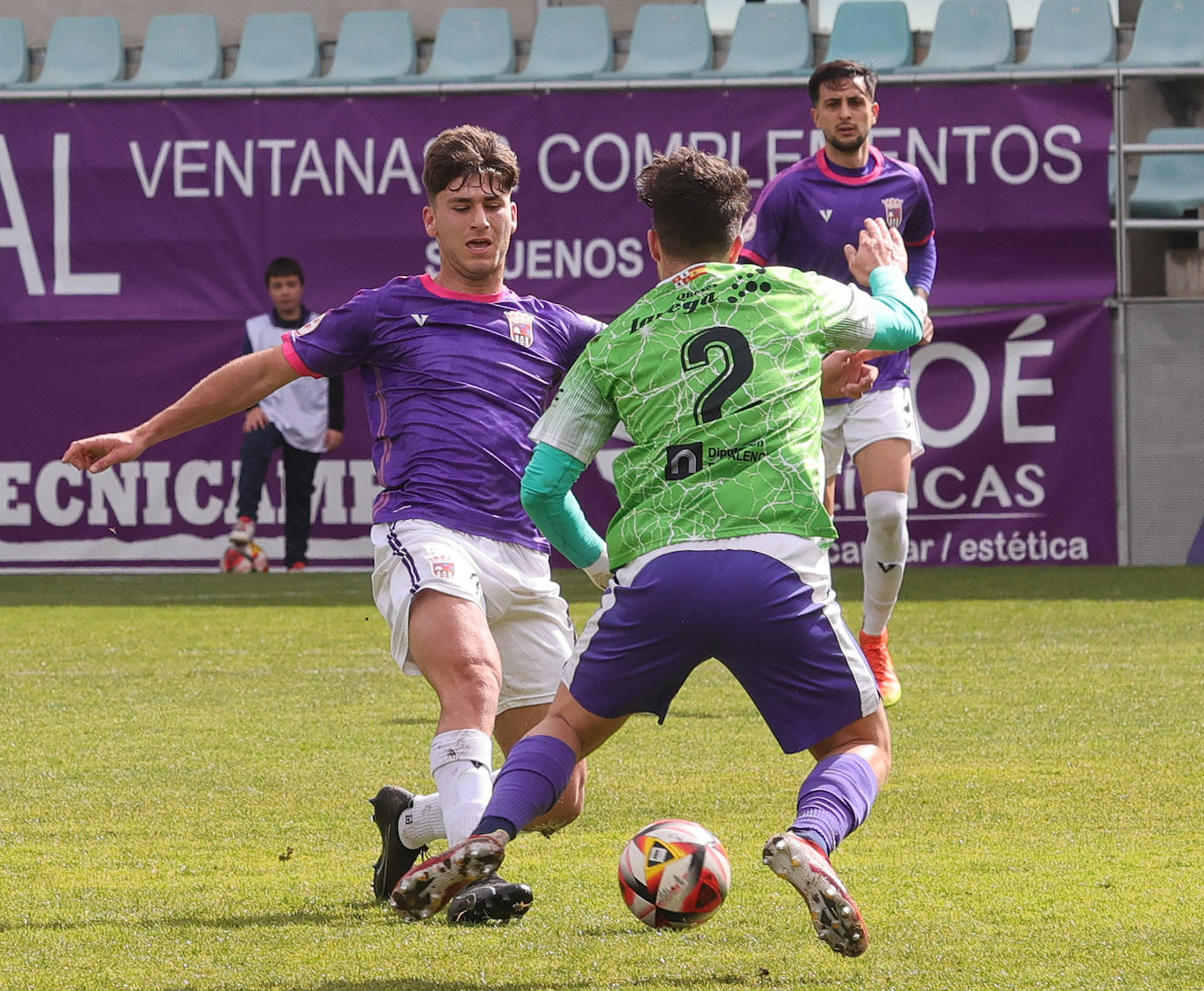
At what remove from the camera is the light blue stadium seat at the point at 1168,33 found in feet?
46.8

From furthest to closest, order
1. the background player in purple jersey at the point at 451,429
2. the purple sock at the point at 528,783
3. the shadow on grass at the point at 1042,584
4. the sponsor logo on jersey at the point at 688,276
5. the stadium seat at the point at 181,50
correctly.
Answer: the stadium seat at the point at 181,50 < the shadow on grass at the point at 1042,584 < the background player in purple jersey at the point at 451,429 < the sponsor logo on jersey at the point at 688,276 < the purple sock at the point at 528,783

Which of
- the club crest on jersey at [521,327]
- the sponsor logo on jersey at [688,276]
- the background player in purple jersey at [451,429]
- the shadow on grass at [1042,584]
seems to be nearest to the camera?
the sponsor logo on jersey at [688,276]

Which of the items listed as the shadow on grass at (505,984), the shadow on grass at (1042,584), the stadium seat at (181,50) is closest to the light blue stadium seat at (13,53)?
the stadium seat at (181,50)

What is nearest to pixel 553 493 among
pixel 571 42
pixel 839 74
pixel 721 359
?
pixel 721 359

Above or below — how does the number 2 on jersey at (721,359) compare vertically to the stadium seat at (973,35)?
below

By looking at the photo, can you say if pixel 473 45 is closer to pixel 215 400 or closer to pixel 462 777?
pixel 215 400

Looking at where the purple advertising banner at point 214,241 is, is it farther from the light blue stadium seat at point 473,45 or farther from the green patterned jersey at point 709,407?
the green patterned jersey at point 709,407

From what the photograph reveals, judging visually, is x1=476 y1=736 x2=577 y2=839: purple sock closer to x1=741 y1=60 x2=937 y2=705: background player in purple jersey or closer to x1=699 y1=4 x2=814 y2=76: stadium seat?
x1=741 y1=60 x2=937 y2=705: background player in purple jersey

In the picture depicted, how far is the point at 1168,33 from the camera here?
47.5 feet

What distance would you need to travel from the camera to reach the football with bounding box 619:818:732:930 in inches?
139

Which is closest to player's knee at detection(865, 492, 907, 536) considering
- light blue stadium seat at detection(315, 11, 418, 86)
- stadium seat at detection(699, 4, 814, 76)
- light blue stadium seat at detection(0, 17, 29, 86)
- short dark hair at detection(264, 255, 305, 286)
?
short dark hair at detection(264, 255, 305, 286)

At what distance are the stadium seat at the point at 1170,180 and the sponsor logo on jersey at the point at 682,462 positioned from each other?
10.9m

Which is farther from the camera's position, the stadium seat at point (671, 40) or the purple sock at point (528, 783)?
the stadium seat at point (671, 40)

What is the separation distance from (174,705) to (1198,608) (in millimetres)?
5575
